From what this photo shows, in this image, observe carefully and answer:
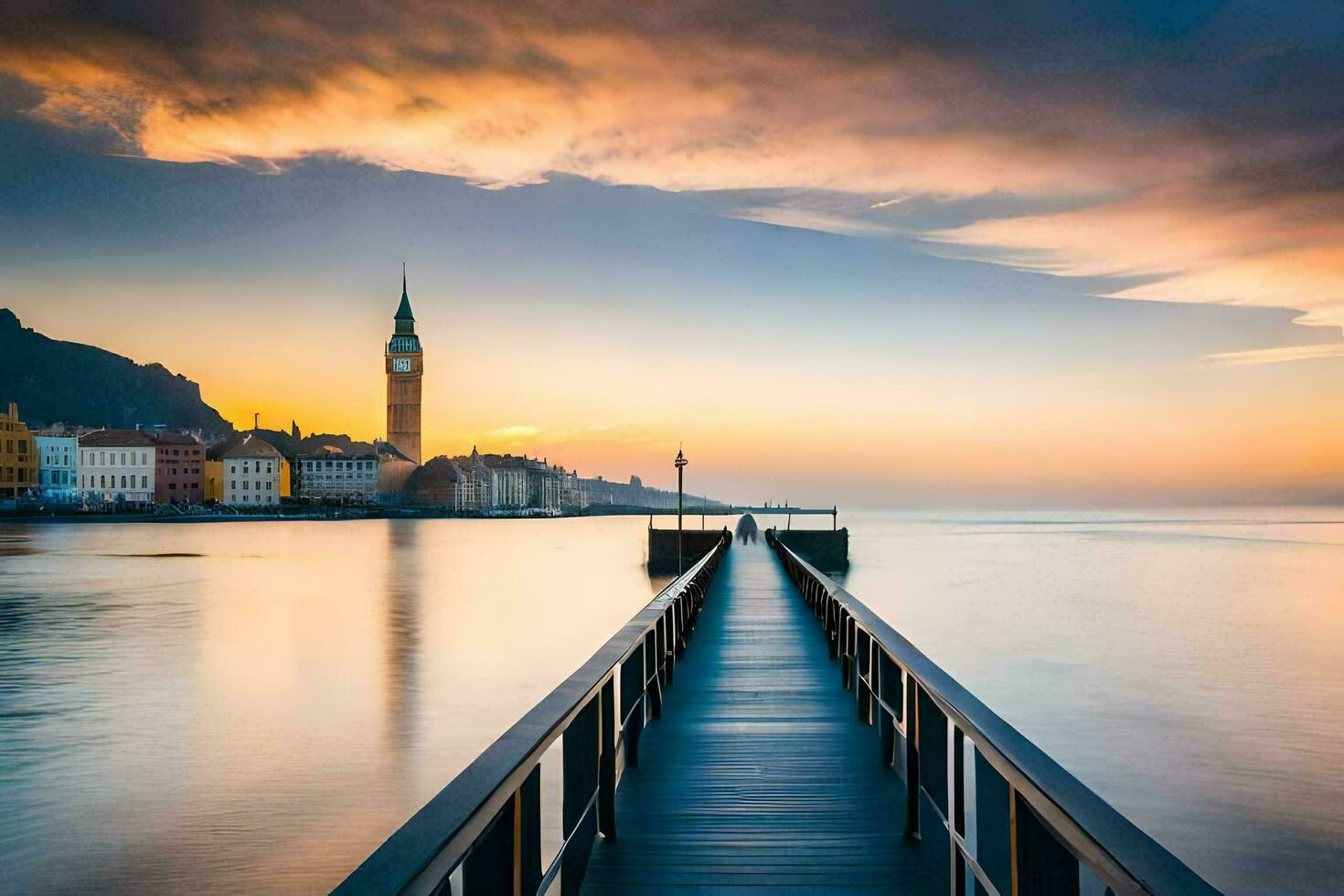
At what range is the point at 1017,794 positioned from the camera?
8.29 ft

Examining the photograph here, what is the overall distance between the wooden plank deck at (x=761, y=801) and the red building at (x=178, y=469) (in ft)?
493

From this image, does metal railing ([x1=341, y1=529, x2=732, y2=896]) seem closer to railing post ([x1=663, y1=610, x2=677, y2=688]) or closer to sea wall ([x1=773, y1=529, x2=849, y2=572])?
railing post ([x1=663, y1=610, x2=677, y2=688])

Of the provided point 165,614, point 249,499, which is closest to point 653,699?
point 165,614

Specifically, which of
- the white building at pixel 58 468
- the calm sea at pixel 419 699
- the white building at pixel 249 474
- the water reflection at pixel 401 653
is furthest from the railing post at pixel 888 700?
the white building at pixel 58 468

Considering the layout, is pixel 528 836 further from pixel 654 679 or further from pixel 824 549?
pixel 824 549

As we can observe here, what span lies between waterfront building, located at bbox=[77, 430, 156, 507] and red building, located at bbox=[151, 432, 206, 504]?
130cm

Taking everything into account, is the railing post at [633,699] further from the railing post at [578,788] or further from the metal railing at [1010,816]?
the metal railing at [1010,816]

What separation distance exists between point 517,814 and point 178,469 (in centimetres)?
15945

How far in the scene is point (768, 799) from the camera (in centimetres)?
559

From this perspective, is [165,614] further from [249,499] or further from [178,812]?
[249,499]

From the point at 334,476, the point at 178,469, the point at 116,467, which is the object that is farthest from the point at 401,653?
the point at 334,476

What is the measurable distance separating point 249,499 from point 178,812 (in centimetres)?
15061

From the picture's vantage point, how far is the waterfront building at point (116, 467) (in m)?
→ 137

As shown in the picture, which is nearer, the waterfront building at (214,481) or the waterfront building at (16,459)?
the waterfront building at (16,459)
